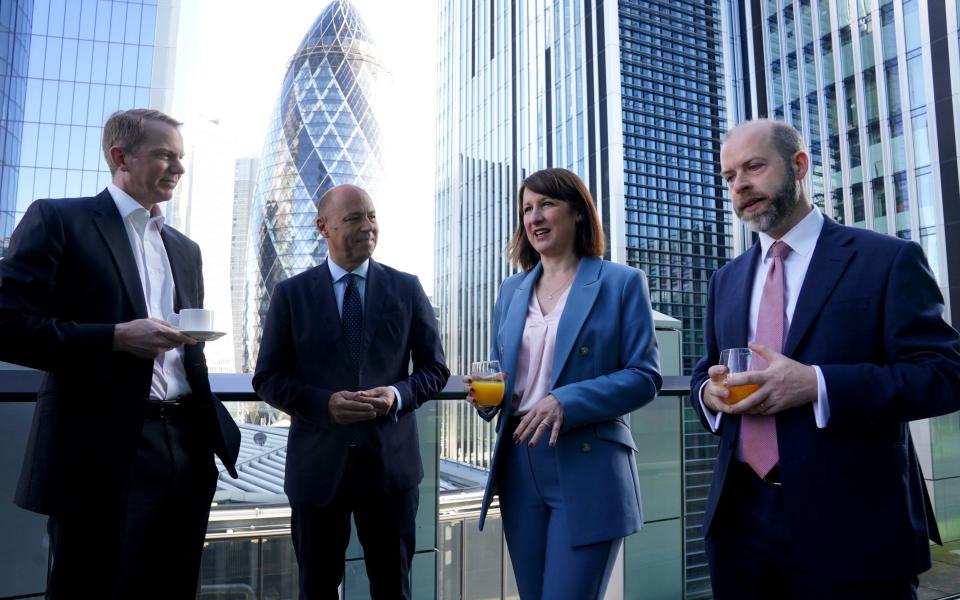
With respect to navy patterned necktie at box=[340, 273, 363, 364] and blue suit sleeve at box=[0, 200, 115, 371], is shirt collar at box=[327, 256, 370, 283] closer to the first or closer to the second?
navy patterned necktie at box=[340, 273, 363, 364]

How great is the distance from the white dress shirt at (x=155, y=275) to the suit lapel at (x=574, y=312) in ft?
3.53

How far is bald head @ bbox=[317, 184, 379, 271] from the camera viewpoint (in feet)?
6.94

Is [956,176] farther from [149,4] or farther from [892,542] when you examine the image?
[149,4]

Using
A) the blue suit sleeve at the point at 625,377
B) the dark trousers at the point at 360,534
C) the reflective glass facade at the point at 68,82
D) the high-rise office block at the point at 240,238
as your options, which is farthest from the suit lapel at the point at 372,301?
the high-rise office block at the point at 240,238

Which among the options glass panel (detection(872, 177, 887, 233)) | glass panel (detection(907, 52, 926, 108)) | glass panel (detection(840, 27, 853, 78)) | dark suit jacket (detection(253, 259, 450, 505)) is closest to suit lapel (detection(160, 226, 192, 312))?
dark suit jacket (detection(253, 259, 450, 505))

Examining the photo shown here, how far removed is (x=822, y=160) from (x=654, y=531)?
36.6 m

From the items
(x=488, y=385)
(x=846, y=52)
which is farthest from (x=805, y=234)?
(x=846, y=52)

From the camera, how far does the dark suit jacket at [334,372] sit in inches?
76.0

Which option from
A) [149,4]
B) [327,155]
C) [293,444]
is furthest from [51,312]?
[327,155]

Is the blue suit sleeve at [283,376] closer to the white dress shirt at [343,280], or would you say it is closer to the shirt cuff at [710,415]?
the white dress shirt at [343,280]

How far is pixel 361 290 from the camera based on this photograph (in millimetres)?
2164

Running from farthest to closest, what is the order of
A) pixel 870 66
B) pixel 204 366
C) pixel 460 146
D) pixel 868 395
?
1. pixel 460 146
2. pixel 870 66
3. pixel 204 366
4. pixel 868 395

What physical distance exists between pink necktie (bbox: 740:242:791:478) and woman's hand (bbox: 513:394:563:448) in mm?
430

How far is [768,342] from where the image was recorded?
1466 mm
